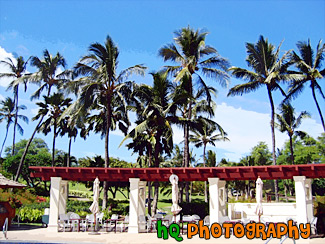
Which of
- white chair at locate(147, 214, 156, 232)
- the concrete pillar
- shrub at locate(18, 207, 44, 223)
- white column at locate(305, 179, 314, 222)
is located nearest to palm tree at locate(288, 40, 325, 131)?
white column at locate(305, 179, 314, 222)

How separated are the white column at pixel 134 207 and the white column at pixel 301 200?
7.89 meters

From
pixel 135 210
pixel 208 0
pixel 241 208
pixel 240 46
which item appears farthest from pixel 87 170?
pixel 240 46

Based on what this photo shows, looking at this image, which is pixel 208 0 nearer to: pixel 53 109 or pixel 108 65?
pixel 108 65

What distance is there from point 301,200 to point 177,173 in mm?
6120

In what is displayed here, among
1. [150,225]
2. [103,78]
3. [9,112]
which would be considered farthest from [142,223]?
[9,112]

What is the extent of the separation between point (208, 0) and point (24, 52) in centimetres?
3545

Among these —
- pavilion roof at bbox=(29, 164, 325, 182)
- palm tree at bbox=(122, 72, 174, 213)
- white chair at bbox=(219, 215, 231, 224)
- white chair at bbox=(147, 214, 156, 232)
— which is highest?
palm tree at bbox=(122, 72, 174, 213)

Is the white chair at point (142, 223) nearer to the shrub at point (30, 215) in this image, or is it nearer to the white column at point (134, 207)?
the white column at point (134, 207)

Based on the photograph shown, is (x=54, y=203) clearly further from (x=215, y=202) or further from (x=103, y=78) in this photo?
(x=103, y=78)

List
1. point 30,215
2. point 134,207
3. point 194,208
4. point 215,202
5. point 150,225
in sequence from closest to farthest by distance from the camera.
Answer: point 215,202, point 150,225, point 134,207, point 30,215, point 194,208

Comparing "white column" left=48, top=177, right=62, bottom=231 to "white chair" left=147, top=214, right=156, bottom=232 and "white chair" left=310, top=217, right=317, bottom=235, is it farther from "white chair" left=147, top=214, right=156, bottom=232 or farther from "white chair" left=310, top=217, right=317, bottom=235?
"white chair" left=310, top=217, right=317, bottom=235

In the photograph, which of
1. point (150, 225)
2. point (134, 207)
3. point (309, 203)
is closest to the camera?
point (309, 203)

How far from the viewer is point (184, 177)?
1736 cm

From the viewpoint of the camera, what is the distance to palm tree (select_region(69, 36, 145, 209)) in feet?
78.7
